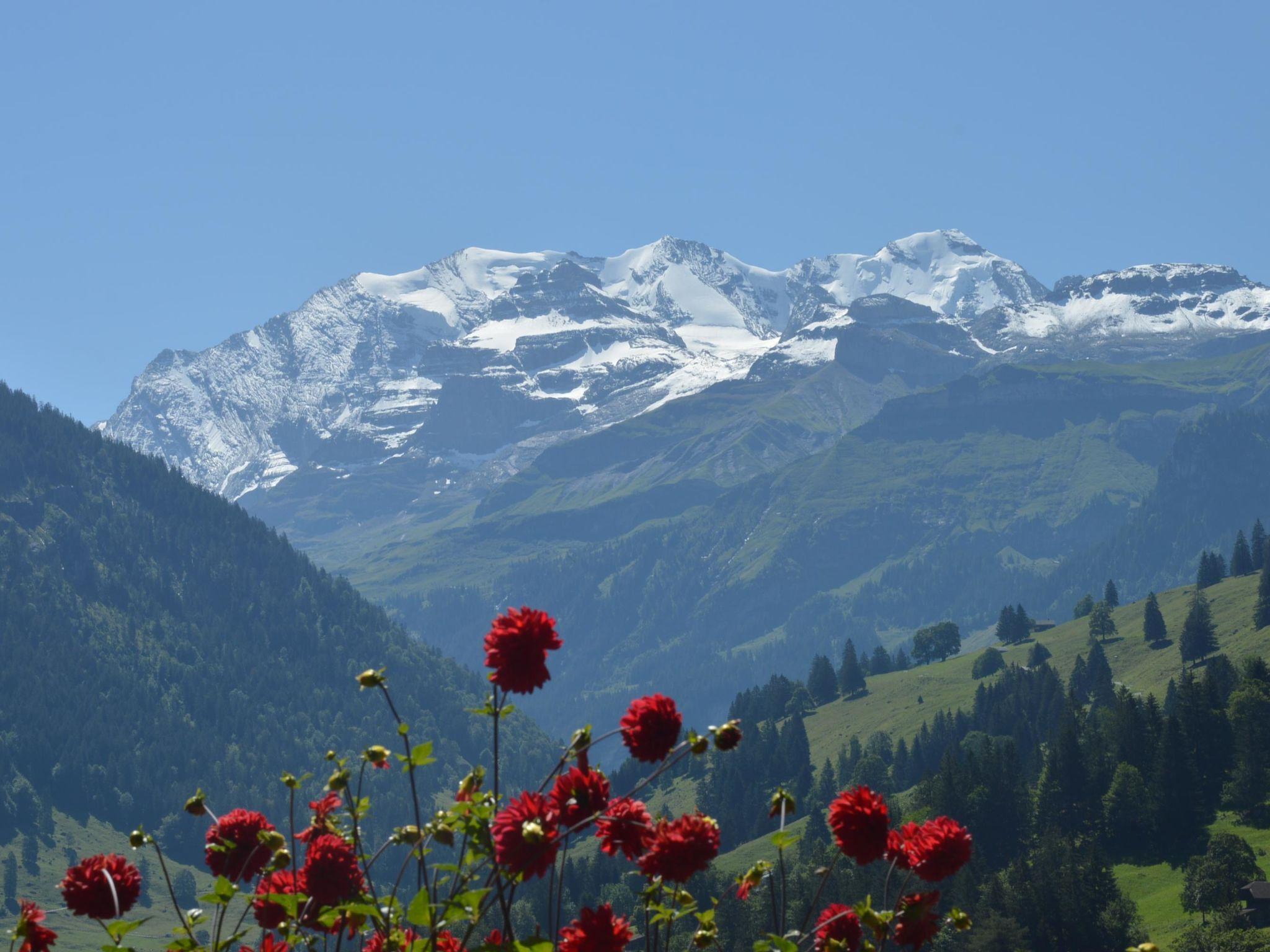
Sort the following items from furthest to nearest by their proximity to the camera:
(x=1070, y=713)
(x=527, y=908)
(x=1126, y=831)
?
(x=1070, y=713) → (x=527, y=908) → (x=1126, y=831)

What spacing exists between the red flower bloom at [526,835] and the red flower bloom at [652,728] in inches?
31.0

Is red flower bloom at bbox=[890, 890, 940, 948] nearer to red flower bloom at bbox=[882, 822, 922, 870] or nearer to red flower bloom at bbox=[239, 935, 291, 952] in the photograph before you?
red flower bloom at bbox=[882, 822, 922, 870]

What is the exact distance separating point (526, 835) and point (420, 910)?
4.32ft

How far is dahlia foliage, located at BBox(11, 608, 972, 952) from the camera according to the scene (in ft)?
33.6

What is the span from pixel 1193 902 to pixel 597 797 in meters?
127

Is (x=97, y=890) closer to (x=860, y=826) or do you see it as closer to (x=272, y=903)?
(x=272, y=903)

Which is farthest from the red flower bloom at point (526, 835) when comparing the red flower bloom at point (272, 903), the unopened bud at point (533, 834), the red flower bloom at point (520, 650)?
the red flower bloom at point (272, 903)

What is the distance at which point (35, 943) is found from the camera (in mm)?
10594

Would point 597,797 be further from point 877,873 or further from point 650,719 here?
point 877,873

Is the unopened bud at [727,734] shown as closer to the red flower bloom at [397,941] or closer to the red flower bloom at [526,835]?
the red flower bloom at [526,835]

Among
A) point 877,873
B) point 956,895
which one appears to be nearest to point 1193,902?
point 956,895

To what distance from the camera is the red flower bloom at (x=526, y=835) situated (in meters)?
9.73

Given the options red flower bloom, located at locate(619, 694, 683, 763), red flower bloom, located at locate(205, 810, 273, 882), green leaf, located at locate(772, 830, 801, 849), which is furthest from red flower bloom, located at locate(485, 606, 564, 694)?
red flower bloom, located at locate(205, 810, 273, 882)

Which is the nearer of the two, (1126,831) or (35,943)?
(35,943)
